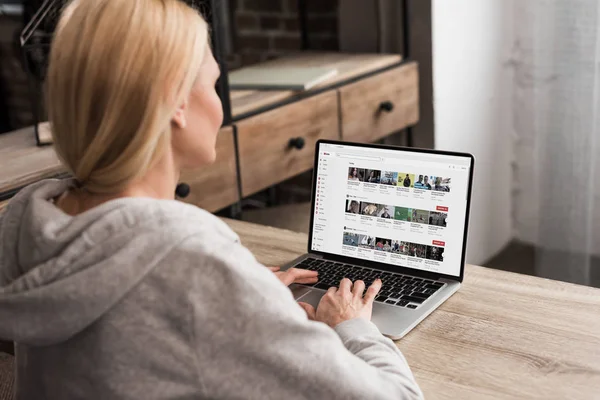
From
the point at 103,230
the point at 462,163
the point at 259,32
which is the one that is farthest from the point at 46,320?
the point at 259,32

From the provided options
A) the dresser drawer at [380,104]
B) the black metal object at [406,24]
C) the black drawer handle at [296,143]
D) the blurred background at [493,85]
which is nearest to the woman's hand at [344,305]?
the black drawer handle at [296,143]

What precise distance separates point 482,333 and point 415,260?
9.1 inches

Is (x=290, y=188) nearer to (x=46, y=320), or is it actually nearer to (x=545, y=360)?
(x=545, y=360)

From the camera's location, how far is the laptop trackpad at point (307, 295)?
4.41ft

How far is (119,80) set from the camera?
0.88 metres

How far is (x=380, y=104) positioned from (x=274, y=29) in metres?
0.57

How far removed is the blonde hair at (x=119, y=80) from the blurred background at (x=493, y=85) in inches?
68.0

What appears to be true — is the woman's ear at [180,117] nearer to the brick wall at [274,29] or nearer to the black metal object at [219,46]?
the black metal object at [219,46]

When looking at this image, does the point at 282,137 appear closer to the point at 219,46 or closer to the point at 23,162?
the point at 219,46

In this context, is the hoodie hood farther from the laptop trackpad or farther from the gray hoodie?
the laptop trackpad

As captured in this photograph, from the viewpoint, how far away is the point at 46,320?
853mm

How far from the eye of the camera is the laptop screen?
1.37 m

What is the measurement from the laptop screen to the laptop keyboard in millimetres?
25

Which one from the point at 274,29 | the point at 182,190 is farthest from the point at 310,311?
the point at 274,29
